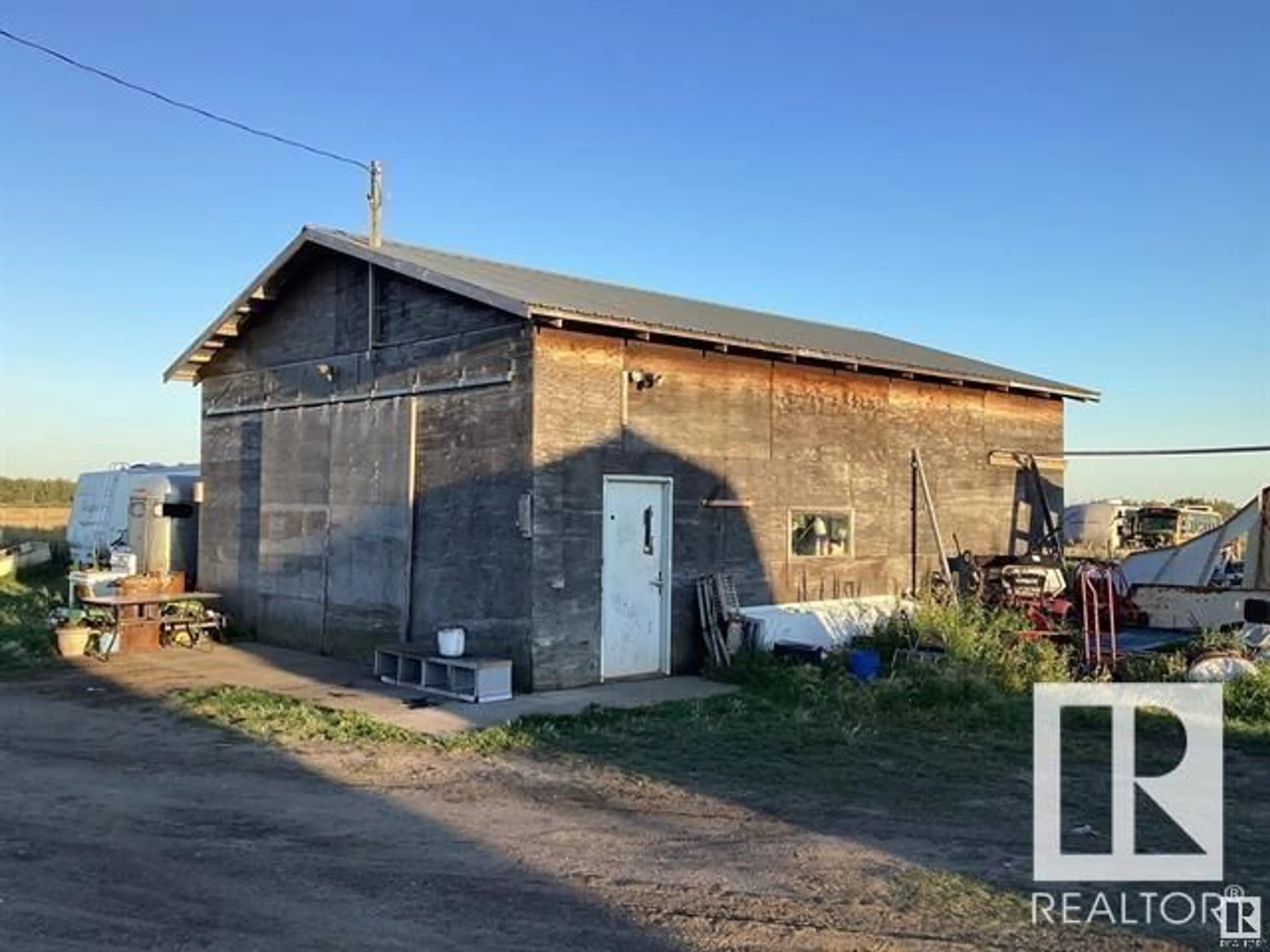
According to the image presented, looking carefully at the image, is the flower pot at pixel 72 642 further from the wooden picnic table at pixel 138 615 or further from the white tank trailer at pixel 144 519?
the white tank trailer at pixel 144 519

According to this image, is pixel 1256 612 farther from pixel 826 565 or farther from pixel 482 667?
pixel 482 667

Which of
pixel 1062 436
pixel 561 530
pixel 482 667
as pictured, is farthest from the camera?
pixel 1062 436

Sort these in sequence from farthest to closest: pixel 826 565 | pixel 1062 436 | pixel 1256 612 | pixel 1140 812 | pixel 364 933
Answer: pixel 1062 436, pixel 826 565, pixel 1256 612, pixel 1140 812, pixel 364 933

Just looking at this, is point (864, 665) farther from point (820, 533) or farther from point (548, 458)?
point (548, 458)

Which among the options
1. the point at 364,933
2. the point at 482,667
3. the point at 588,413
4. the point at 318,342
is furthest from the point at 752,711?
the point at 318,342

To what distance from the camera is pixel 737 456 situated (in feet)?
46.1

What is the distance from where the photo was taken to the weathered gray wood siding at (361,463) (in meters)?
12.4

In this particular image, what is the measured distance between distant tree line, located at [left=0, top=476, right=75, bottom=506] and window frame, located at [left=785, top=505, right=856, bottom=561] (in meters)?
57.4

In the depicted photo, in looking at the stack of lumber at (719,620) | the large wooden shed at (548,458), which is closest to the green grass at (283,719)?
the large wooden shed at (548,458)

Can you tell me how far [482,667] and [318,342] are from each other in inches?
251

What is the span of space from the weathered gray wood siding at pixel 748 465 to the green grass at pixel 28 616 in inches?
279

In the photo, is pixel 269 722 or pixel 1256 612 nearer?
pixel 269 722

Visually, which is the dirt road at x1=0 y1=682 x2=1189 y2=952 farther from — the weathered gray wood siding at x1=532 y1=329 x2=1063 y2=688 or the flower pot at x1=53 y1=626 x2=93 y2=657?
the flower pot at x1=53 y1=626 x2=93 y2=657

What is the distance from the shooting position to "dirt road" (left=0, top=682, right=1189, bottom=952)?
509 centimetres
